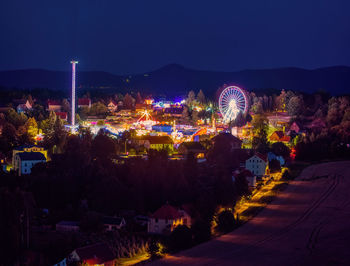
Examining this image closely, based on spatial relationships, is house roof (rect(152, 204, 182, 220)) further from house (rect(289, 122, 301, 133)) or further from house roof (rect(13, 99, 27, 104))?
house roof (rect(13, 99, 27, 104))

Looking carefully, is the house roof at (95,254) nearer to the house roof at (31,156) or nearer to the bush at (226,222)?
the bush at (226,222)

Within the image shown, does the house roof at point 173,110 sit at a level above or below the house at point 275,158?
above

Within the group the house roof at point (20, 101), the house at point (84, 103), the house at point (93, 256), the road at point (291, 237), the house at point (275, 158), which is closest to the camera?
the road at point (291, 237)

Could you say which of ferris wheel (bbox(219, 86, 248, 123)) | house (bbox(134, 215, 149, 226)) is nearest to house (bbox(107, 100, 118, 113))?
ferris wheel (bbox(219, 86, 248, 123))

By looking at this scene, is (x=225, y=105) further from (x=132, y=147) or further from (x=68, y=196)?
(x=68, y=196)

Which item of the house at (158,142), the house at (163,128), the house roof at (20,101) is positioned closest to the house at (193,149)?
the house at (158,142)

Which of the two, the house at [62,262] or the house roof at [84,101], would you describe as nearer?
the house at [62,262]
